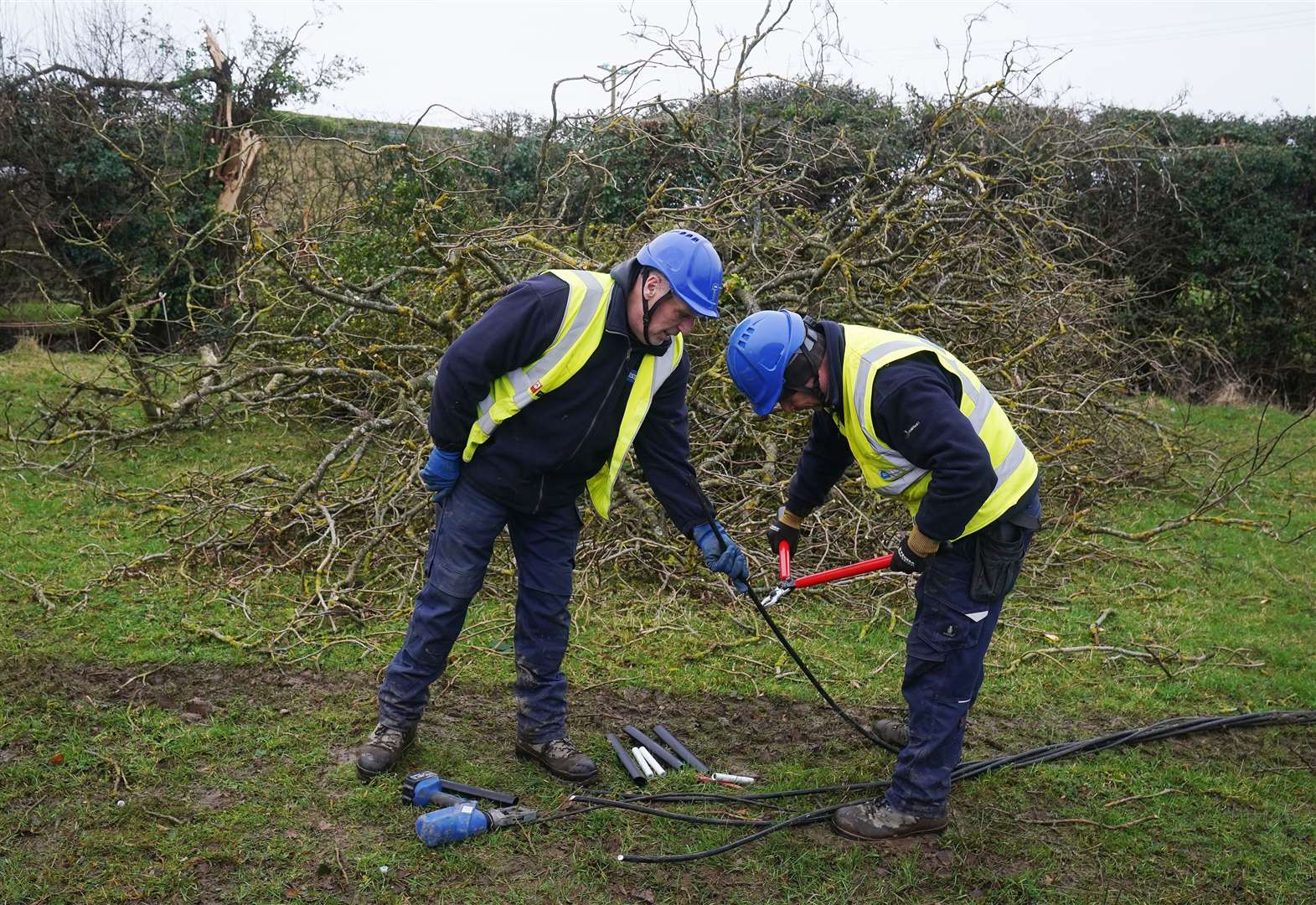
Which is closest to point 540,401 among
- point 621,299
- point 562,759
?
point 621,299

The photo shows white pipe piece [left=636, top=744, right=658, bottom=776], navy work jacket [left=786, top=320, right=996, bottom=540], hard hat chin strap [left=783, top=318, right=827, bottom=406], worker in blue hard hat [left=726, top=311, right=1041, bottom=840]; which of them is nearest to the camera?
navy work jacket [left=786, top=320, right=996, bottom=540]

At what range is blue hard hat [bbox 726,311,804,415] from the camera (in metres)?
3.19

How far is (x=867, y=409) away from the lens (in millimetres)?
3164

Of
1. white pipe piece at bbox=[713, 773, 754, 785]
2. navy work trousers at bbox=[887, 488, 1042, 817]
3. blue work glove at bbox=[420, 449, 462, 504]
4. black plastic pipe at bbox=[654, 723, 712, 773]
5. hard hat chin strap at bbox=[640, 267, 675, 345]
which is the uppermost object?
hard hat chin strap at bbox=[640, 267, 675, 345]

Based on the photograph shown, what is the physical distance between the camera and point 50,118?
11.1 metres

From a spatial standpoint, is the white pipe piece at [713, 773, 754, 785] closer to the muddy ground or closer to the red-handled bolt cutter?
the muddy ground

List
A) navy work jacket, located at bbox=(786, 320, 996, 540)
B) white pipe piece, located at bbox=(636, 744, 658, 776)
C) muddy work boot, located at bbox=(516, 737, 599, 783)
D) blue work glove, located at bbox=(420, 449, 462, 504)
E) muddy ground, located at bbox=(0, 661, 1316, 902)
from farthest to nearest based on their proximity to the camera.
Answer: muddy ground, located at bbox=(0, 661, 1316, 902) → white pipe piece, located at bbox=(636, 744, 658, 776) → muddy work boot, located at bbox=(516, 737, 599, 783) → blue work glove, located at bbox=(420, 449, 462, 504) → navy work jacket, located at bbox=(786, 320, 996, 540)

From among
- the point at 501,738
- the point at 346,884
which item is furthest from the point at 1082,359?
the point at 346,884

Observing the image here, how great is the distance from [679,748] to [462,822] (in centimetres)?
101

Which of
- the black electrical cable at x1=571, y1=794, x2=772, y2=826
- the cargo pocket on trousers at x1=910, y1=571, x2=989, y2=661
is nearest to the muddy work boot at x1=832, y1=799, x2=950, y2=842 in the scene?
the black electrical cable at x1=571, y1=794, x2=772, y2=826

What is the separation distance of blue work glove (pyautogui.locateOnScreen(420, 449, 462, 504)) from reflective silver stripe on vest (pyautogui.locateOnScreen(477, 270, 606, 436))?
22cm

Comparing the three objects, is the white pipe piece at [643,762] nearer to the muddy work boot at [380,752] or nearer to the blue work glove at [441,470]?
the muddy work boot at [380,752]

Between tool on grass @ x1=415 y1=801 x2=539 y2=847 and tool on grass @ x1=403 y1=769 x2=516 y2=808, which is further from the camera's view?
tool on grass @ x1=403 y1=769 x2=516 y2=808

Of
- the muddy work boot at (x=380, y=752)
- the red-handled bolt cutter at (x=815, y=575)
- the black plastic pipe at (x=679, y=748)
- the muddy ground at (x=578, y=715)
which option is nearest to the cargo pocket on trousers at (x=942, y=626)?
the red-handled bolt cutter at (x=815, y=575)
